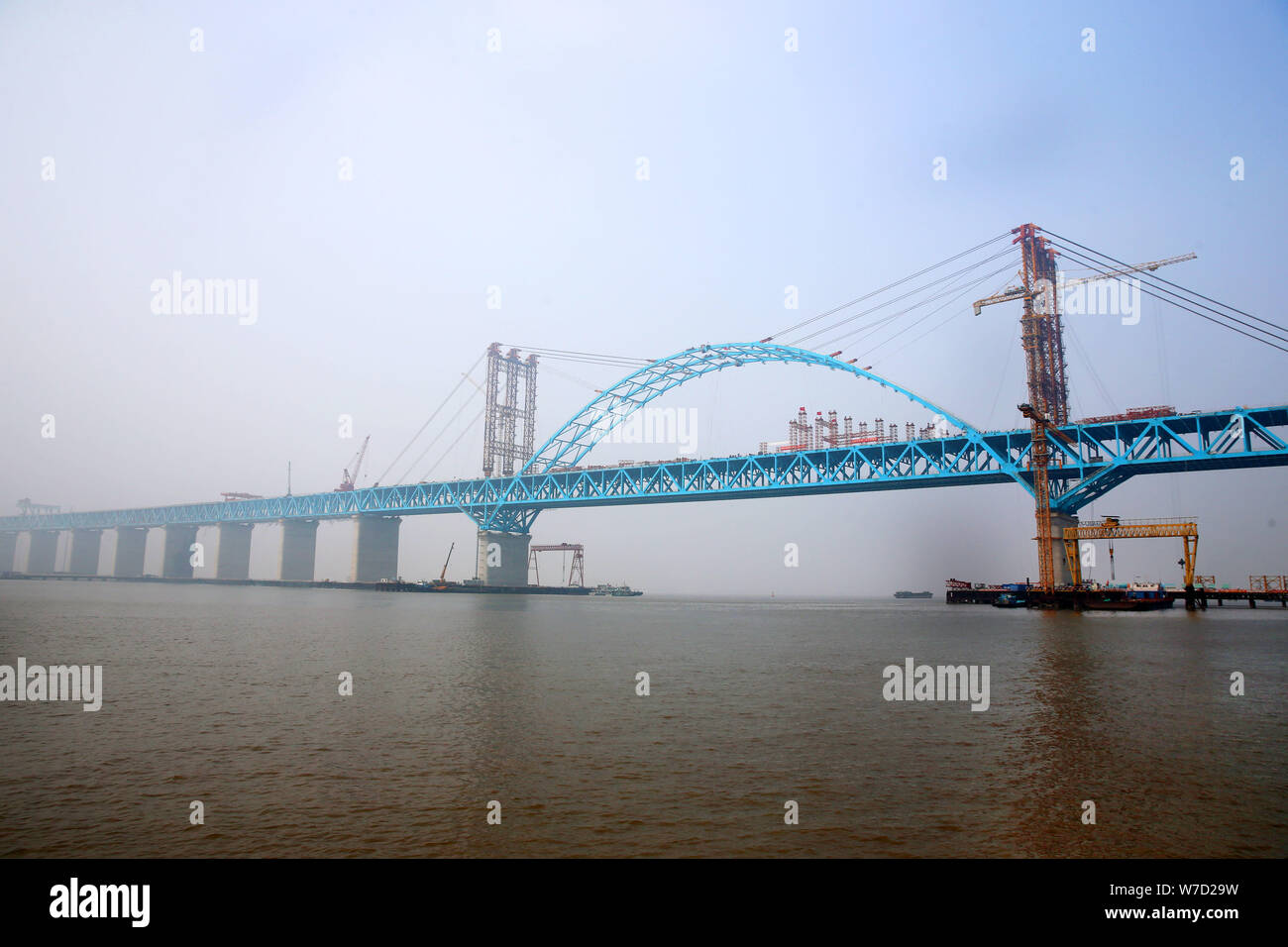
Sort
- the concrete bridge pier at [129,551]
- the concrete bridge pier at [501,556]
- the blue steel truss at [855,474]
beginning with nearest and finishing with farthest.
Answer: the blue steel truss at [855,474] → the concrete bridge pier at [501,556] → the concrete bridge pier at [129,551]

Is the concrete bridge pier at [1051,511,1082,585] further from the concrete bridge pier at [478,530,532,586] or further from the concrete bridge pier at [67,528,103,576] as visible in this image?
the concrete bridge pier at [67,528,103,576]

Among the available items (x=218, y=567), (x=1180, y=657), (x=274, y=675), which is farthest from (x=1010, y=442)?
(x=218, y=567)

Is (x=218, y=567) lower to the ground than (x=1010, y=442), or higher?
lower

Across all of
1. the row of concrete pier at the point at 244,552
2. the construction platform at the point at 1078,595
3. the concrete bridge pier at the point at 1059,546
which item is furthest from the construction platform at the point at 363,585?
the concrete bridge pier at the point at 1059,546

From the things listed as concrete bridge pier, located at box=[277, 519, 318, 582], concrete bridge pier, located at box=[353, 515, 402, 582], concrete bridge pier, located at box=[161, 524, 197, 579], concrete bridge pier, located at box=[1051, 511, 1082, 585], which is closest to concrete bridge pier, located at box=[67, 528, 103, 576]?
concrete bridge pier, located at box=[161, 524, 197, 579]

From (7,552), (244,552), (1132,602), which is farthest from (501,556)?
(7,552)

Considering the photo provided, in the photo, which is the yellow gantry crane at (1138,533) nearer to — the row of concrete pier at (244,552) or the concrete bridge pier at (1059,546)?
the concrete bridge pier at (1059,546)
